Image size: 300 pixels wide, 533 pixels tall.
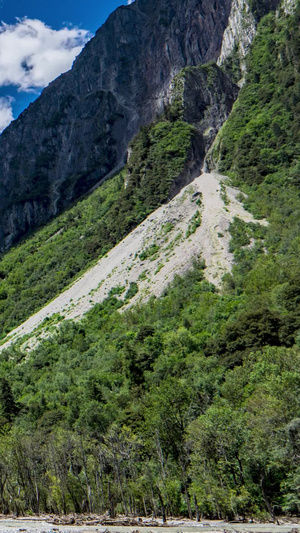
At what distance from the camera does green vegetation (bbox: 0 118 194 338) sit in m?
120

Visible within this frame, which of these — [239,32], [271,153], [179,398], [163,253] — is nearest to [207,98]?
[239,32]

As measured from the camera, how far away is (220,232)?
88438mm

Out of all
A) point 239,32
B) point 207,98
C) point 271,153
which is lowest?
point 271,153

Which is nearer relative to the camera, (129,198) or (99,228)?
(129,198)

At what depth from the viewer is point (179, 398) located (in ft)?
131

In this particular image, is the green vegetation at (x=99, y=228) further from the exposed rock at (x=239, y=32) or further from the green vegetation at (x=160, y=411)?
the exposed rock at (x=239, y=32)

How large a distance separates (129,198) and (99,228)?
11232mm

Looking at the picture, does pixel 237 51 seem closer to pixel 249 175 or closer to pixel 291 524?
pixel 249 175

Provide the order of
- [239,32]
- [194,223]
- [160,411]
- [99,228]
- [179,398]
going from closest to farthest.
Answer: [160,411], [179,398], [194,223], [99,228], [239,32]

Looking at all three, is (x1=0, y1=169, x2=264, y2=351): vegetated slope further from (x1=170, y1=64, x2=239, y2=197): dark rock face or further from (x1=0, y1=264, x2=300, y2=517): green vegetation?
(x1=170, y1=64, x2=239, y2=197): dark rock face

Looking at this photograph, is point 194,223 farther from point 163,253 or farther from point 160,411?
point 160,411

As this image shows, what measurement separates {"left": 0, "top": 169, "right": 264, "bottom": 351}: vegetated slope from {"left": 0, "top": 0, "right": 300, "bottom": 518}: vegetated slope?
2.82 meters

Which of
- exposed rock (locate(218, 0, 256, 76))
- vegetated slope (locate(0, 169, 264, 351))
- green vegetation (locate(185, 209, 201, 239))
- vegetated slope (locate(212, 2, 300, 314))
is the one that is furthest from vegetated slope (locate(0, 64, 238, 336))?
green vegetation (locate(185, 209, 201, 239))

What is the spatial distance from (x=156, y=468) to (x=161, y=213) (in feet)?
245
